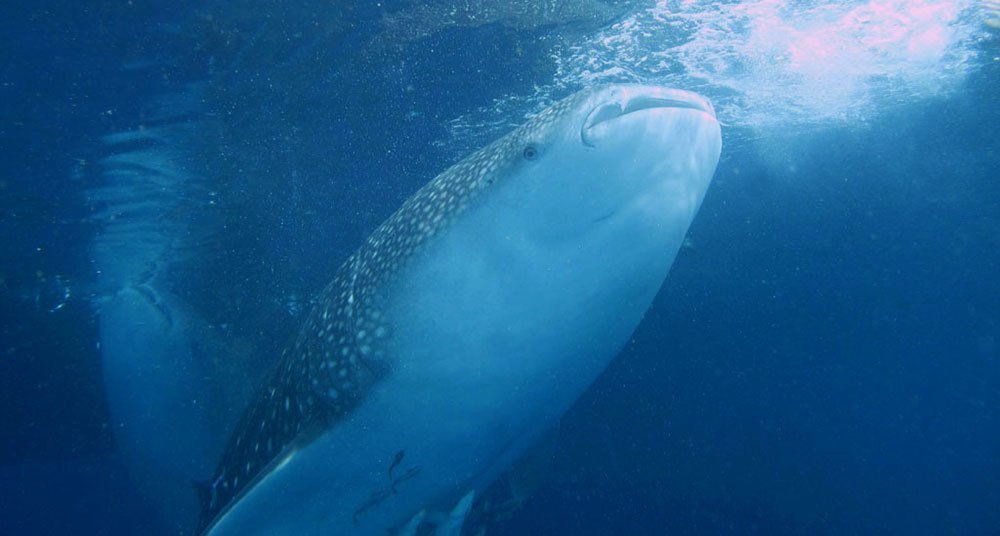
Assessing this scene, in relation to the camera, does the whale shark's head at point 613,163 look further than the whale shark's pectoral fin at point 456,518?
No

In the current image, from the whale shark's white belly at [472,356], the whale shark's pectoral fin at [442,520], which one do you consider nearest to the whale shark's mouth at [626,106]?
the whale shark's white belly at [472,356]

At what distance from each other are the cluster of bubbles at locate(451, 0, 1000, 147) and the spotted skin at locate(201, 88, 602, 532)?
6755mm

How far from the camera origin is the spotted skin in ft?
9.28

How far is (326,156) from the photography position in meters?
10.5

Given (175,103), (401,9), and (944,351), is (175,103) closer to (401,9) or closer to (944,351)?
(401,9)

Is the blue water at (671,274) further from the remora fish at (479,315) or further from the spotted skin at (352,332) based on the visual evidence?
the spotted skin at (352,332)

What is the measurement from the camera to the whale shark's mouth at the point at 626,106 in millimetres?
2346

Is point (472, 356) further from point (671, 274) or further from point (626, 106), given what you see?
point (671, 274)

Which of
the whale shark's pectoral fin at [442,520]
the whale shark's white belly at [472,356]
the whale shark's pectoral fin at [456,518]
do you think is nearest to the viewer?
Answer: the whale shark's white belly at [472,356]

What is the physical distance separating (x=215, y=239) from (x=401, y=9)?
8.22m

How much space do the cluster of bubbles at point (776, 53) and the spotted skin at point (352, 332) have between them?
22.2ft

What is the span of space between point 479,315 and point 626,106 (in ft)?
4.16

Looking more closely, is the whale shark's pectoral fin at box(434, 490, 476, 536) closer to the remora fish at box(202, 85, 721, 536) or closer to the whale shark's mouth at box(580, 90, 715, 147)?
the remora fish at box(202, 85, 721, 536)

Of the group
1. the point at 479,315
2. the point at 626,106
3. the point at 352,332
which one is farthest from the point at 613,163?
the point at 352,332
